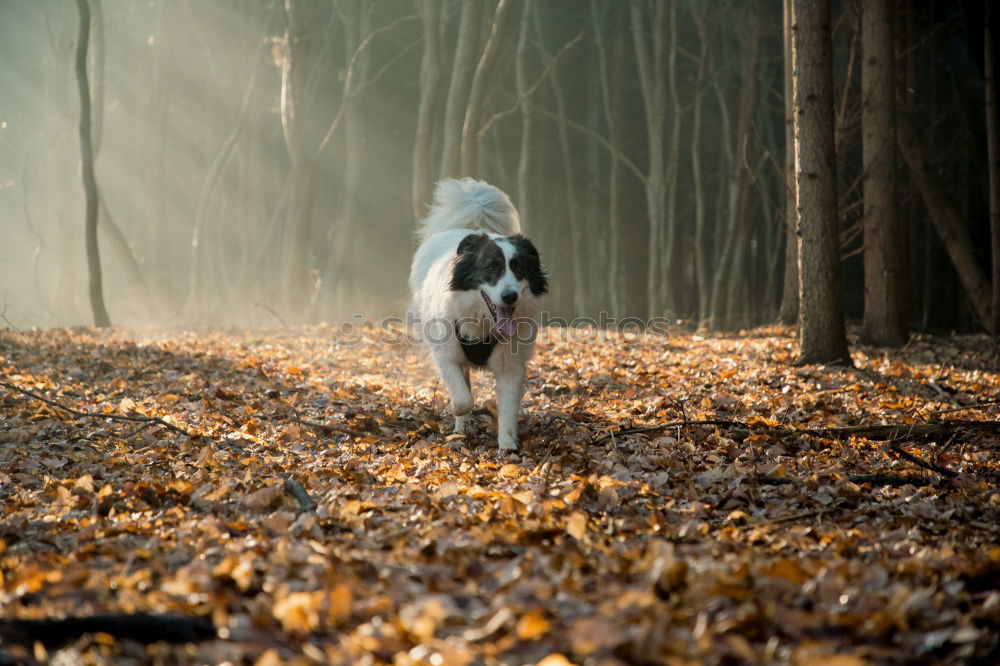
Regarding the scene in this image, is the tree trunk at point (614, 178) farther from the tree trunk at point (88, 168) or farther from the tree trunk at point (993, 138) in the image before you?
the tree trunk at point (88, 168)

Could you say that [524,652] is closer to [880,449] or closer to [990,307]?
[880,449]

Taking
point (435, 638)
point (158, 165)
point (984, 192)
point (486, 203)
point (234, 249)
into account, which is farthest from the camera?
point (234, 249)

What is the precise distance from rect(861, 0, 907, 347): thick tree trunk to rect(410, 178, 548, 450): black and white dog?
261 inches

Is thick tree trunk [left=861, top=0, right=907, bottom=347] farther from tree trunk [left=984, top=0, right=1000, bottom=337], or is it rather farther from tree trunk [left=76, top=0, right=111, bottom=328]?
tree trunk [left=76, top=0, right=111, bottom=328]

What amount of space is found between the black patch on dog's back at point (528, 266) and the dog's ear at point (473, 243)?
212mm

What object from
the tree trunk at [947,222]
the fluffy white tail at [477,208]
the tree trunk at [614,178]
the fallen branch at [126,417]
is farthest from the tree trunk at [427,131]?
the fallen branch at [126,417]

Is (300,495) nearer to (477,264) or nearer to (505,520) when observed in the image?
Answer: (505,520)

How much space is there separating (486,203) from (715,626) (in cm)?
603

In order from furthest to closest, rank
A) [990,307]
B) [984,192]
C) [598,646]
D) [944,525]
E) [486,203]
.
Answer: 1. [984,192]
2. [990,307]
3. [486,203]
4. [944,525]
5. [598,646]

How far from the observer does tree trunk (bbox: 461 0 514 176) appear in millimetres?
15328

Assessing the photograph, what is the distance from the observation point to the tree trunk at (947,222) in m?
13.6

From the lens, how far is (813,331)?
9.34m

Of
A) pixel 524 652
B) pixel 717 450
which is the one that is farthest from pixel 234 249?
pixel 524 652

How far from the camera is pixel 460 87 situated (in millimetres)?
15281
